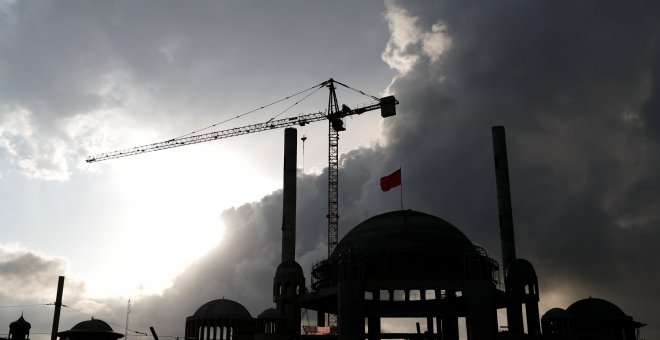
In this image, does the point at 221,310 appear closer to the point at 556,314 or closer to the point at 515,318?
the point at 515,318

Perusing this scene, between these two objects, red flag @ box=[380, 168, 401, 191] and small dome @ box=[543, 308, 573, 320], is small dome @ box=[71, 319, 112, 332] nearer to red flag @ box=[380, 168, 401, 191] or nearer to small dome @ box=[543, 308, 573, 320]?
red flag @ box=[380, 168, 401, 191]

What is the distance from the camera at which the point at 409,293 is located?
3637 inches

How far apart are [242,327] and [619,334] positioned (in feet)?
219

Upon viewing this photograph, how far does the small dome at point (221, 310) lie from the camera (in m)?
103

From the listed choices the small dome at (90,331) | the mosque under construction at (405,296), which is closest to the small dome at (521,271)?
the mosque under construction at (405,296)

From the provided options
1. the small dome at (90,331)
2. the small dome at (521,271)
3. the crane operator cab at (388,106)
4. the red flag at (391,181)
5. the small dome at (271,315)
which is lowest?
the small dome at (90,331)

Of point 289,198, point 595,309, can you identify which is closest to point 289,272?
point 289,198

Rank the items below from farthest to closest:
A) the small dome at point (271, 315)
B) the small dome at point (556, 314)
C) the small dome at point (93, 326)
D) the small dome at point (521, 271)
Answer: the small dome at point (521, 271) → the small dome at point (556, 314) → the small dome at point (271, 315) → the small dome at point (93, 326)

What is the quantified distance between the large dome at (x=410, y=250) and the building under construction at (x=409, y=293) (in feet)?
0.49

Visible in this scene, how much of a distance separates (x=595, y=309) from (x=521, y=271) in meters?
17.7

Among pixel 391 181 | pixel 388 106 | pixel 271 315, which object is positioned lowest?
pixel 271 315

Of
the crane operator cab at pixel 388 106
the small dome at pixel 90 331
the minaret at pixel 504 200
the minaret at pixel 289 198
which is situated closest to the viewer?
the small dome at pixel 90 331

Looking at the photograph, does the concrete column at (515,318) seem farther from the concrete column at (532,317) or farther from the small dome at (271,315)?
the small dome at (271,315)

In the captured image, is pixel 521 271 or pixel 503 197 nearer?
pixel 521 271
